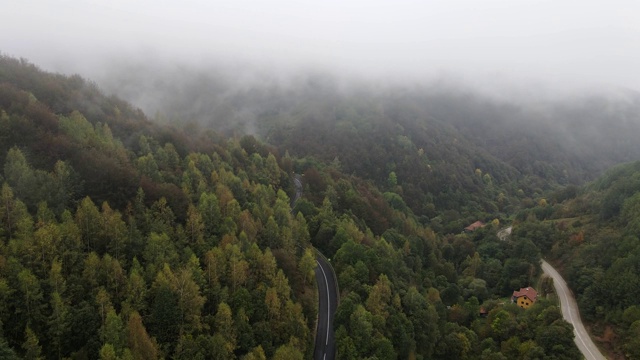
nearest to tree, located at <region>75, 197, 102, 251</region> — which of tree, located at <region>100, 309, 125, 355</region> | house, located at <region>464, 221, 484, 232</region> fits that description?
tree, located at <region>100, 309, 125, 355</region>

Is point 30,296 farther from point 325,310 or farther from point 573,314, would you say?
point 573,314

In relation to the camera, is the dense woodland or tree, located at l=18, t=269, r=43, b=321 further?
the dense woodland

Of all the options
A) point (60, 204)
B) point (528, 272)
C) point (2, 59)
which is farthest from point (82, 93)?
point (528, 272)

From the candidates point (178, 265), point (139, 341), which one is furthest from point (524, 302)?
point (139, 341)

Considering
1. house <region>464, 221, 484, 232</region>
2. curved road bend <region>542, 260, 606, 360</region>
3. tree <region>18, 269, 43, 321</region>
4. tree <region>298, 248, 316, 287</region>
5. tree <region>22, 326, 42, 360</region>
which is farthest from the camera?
house <region>464, 221, 484, 232</region>

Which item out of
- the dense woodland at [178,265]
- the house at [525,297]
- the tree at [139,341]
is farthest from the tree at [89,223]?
the house at [525,297]

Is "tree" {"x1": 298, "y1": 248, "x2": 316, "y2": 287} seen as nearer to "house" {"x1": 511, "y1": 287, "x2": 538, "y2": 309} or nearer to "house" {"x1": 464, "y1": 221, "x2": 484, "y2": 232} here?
"house" {"x1": 511, "y1": 287, "x2": 538, "y2": 309}

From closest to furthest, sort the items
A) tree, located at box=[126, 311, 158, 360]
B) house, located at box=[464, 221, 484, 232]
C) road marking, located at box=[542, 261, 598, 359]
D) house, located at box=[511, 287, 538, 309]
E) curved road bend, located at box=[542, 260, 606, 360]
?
tree, located at box=[126, 311, 158, 360]
curved road bend, located at box=[542, 260, 606, 360]
road marking, located at box=[542, 261, 598, 359]
house, located at box=[511, 287, 538, 309]
house, located at box=[464, 221, 484, 232]

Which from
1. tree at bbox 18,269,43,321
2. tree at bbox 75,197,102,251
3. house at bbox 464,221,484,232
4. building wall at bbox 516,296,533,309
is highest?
tree at bbox 75,197,102,251
